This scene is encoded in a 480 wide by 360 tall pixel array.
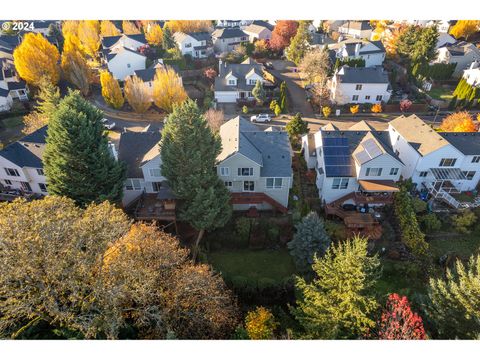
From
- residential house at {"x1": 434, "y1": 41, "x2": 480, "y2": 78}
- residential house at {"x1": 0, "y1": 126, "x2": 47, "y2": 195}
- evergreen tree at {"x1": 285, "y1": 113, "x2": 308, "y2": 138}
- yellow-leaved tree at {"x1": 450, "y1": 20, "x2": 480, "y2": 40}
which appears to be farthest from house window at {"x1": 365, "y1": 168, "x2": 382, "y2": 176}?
yellow-leaved tree at {"x1": 450, "y1": 20, "x2": 480, "y2": 40}

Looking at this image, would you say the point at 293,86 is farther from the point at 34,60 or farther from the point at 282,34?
the point at 34,60

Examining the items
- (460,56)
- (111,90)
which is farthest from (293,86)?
(460,56)

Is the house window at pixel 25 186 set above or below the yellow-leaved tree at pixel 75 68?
below

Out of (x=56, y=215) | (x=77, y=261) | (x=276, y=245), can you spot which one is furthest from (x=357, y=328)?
(x=56, y=215)

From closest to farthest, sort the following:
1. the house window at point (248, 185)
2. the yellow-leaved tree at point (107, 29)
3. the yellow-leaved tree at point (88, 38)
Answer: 1. the house window at point (248, 185)
2. the yellow-leaved tree at point (88, 38)
3. the yellow-leaved tree at point (107, 29)

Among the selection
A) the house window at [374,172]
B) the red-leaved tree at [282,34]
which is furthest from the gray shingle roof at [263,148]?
the red-leaved tree at [282,34]

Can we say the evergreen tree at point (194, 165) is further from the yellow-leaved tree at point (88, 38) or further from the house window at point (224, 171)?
the yellow-leaved tree at point (88, 38)
